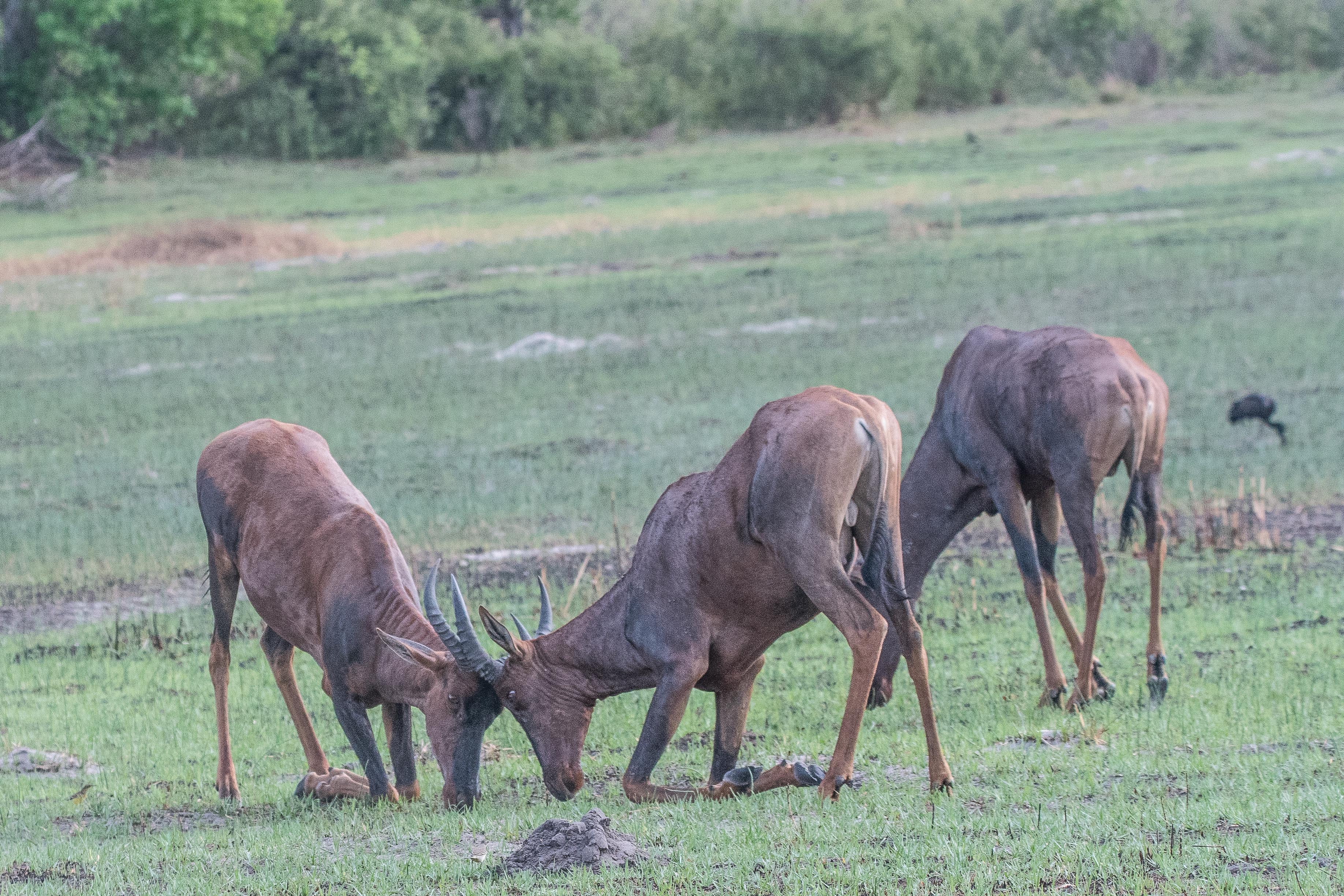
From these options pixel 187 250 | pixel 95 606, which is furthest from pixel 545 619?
pixel 187 250

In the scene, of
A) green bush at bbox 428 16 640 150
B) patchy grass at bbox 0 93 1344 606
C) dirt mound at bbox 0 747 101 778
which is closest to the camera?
dirt mound at bbox 0 747 101 778

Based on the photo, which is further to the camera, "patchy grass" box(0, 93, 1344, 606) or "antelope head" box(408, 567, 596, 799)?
"patchy grass" box(0, 93, 1344, 606)

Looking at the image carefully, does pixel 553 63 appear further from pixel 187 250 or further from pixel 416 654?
pixel 416 654

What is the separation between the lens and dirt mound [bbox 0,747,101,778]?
26.5 ft

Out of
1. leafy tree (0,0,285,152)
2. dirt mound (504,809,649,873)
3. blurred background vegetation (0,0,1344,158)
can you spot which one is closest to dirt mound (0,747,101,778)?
dirt mound (504,809,649,873)

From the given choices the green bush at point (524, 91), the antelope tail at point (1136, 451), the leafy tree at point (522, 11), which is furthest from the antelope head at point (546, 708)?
the leafy tree at point (522, 11)

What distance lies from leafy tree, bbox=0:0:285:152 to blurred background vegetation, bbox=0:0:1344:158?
63 millimetres

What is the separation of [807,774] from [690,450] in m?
8.72

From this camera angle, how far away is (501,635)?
6812mm

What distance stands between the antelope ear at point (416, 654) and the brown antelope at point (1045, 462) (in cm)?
245

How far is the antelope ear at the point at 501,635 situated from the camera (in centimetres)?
668

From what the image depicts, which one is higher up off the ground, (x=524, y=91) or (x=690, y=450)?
(x=690, y=450)

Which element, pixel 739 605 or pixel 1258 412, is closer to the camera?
pixel 739 605

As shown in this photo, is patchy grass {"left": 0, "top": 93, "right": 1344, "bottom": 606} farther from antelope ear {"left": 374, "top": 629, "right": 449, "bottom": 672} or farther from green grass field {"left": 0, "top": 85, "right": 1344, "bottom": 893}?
antelope ear {"left": 374, "top": 629, "right": 449, "bottom": 672}
